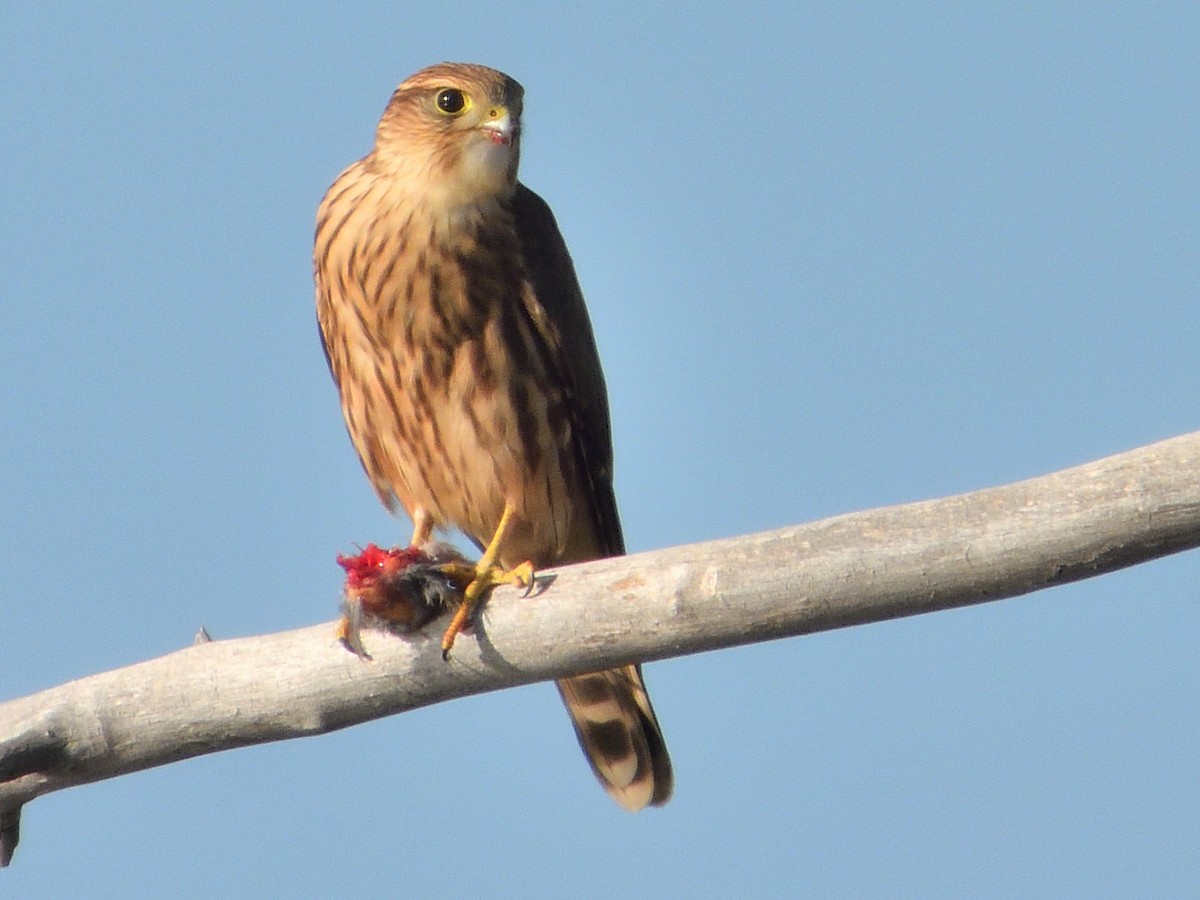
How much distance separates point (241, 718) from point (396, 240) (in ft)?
5.13

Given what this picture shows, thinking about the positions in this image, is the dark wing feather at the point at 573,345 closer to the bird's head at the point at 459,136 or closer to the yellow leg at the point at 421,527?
→ the bird's head at the point at 459,136

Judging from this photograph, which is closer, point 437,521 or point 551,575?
point 551,575

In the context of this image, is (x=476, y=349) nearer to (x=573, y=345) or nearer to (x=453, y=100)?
(x=573, y=345)

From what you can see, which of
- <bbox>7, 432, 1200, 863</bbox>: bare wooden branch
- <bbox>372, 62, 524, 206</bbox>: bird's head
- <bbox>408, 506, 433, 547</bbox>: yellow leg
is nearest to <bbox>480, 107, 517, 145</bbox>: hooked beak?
<bbox>372, 62, 524, 206</bbox>: bird's head

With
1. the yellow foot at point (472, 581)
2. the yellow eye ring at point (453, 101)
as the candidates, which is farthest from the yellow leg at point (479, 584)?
the yellow eye ring at point (453, 101)

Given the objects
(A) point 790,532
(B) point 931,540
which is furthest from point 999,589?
(A) point 790,532

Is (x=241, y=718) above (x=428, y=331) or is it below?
below

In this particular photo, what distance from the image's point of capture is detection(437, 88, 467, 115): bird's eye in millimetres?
4793

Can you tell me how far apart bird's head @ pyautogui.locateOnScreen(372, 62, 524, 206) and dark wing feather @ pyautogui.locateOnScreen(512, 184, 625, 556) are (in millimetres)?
145

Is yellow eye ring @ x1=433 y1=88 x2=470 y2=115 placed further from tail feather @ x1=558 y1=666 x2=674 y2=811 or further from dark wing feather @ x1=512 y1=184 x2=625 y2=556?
tail feather @ x1=558 y1=666 x2=674 y2=811

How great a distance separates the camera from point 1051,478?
315cm

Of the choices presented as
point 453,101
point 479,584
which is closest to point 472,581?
point 479,584

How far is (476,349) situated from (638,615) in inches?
56.5

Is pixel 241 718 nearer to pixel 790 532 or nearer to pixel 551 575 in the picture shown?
pixel 551 575
